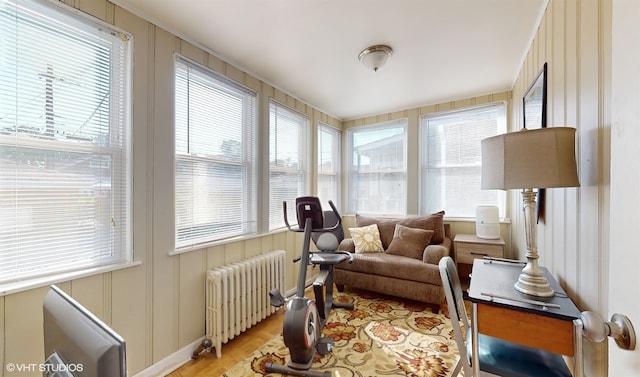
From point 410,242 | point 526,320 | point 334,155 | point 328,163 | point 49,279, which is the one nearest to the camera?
point 526,320

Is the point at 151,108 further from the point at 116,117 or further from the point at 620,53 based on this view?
the point at 620,53

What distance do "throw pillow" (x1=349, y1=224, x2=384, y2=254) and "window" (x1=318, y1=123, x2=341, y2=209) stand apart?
0.77 meters

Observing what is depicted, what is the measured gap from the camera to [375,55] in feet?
7.10

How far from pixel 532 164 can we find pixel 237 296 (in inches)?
86.9

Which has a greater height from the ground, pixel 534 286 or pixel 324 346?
pixel 534 286

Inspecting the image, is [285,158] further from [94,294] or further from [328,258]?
[94,294]

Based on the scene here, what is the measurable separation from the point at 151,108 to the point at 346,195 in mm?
3107

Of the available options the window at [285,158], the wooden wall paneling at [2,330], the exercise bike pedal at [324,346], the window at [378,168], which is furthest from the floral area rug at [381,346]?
the window at [378,168]

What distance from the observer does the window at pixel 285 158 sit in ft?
9.58

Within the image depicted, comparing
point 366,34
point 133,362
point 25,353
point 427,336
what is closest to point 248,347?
point 133,362

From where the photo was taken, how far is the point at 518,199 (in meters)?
2.66

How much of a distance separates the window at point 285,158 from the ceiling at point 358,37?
0.39 m

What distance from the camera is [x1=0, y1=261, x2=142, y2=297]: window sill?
1230mm

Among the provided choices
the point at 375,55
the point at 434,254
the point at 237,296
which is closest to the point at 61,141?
the point at 237,296
